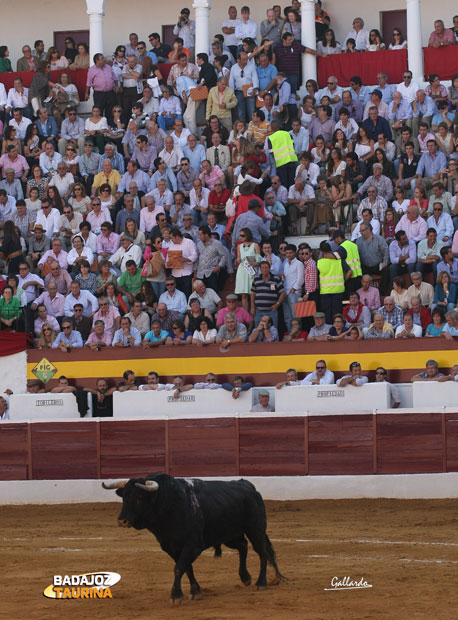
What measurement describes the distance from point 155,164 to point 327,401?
5.75 metres

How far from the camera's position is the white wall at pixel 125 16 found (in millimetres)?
26719

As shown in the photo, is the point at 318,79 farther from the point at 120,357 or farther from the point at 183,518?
the point at 183,518

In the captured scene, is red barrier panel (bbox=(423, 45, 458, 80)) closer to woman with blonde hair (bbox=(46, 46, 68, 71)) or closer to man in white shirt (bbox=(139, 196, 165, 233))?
man in white shirt (bbox=(139, 196, 165, 233))

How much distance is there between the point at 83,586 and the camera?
436 inches

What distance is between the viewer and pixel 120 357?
63.5 feet

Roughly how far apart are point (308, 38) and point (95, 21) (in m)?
4.74

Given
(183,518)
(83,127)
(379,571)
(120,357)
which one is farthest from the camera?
(83,127)

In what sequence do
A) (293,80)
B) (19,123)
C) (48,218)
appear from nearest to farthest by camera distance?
(48,218), (293,80), (19,123)

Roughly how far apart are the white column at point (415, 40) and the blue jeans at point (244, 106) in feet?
10.9

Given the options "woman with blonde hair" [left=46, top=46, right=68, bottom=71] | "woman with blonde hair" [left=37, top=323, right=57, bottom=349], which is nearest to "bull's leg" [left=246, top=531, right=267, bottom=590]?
"woman with blonde hair" [left=37, top=323, right=57, bottom=349]

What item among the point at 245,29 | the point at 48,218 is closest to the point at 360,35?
the point at 245,29

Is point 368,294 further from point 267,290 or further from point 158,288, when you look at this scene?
point 158,288

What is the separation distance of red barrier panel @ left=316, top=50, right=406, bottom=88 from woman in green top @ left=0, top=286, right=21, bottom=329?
770cm

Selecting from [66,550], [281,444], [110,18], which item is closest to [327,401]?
[281,444]
